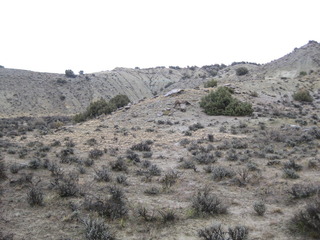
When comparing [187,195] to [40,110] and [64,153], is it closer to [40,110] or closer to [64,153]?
[64,153]

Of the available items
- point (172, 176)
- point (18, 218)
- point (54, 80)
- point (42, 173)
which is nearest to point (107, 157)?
Answer: point (42, 173)

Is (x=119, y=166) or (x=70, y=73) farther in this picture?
(x=70, y=73)

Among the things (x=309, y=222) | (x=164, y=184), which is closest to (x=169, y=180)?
(x=164, y=184)

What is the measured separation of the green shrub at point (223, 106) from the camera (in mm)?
26281

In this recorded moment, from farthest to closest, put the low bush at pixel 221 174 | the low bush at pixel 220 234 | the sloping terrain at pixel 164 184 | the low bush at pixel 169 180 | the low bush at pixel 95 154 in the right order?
the low bush at pixel 95 154, the low bush at pixel 221 174, the low bush at pixel 169 180, the sloping terrain at pixel 164 184, the low bush at pixel 220 234

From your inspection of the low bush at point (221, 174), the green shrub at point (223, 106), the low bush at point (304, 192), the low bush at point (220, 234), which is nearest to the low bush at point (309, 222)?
the low bush at point (220, 234)

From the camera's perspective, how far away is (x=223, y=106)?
89.1 ft

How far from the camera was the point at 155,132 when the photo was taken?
67.4 ft

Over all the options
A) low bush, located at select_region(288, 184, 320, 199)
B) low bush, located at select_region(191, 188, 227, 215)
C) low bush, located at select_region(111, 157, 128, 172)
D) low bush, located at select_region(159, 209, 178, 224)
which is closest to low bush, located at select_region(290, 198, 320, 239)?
low bush, located at select_region(191, 188, 227, 215)

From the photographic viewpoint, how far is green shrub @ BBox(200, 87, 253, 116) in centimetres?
2628

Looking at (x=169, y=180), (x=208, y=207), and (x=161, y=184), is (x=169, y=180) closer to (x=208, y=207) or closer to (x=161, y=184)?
(x=161, y=184)

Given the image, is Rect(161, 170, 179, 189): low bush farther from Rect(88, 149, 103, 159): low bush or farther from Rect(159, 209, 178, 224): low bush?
Rect(88, 149, 103, 159): low bush

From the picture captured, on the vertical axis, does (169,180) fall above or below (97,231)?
below

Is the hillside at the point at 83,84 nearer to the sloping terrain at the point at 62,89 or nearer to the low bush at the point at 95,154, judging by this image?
the sloping terrain at the point at 62,89
